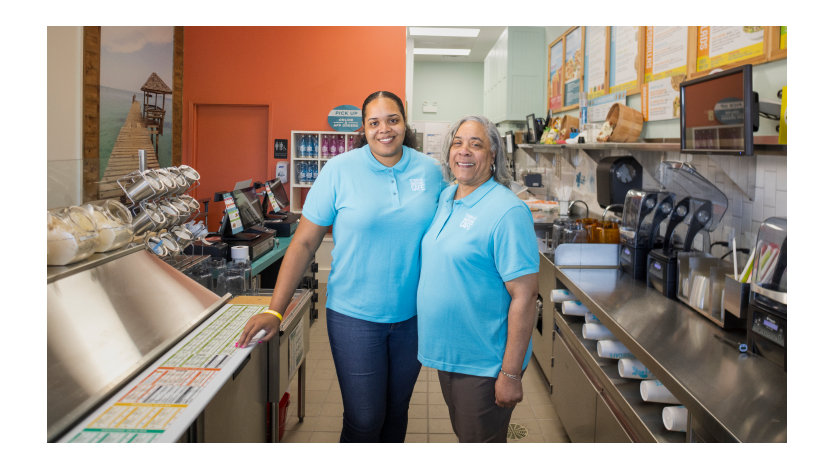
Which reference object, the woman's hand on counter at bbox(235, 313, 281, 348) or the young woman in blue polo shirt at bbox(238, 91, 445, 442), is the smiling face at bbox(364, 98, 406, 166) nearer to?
the young woman in blue polo shirt at bbox(238, 91, 445, 442)

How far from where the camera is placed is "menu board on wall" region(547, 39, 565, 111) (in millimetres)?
5543

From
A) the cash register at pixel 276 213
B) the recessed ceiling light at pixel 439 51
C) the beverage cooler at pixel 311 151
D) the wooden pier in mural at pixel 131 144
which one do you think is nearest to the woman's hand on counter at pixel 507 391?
the cash register at pixel 276 213

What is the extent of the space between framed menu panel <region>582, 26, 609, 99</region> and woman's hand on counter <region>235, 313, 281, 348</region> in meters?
3.27

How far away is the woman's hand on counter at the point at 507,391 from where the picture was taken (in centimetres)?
172

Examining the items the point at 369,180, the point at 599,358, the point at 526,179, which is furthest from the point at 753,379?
the point at 526,179

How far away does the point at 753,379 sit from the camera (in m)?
1.67

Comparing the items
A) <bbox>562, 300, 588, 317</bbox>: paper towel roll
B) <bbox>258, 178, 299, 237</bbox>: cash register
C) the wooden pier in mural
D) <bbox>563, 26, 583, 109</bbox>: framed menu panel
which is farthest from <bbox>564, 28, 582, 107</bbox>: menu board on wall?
the wooden pier in mural

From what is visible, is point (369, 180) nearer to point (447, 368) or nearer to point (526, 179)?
point (447, 368)

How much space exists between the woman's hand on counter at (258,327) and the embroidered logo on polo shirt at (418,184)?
70 cm

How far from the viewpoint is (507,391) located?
67.7 inches

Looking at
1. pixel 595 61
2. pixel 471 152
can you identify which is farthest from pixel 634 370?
pixel 595 61

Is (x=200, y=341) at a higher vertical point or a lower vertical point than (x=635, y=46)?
lower

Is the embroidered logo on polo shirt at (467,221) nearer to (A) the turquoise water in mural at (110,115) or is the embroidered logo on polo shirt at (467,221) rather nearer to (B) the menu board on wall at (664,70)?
(B) the menu board on wall at (664,70)
